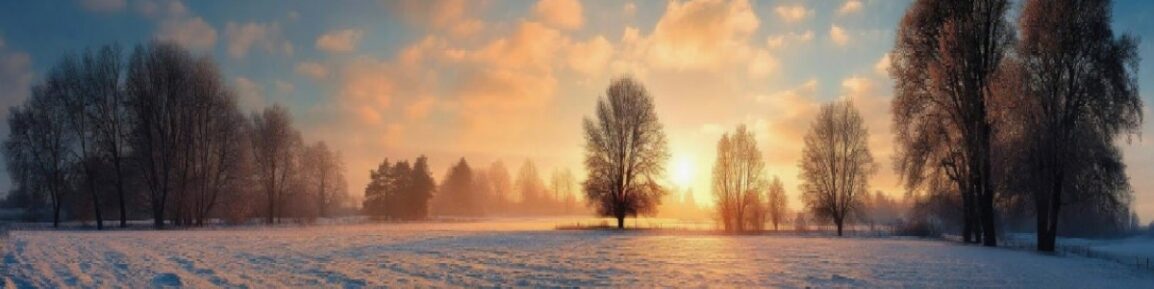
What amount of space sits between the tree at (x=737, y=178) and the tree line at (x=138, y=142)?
43100 mm

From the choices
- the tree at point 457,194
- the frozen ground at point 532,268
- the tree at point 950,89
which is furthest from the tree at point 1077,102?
the tree at point 457,194

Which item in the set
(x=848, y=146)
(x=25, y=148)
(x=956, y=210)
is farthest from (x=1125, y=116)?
(x=25, y=148)

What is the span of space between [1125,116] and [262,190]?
207ft

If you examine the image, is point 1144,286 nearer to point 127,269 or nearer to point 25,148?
point 127,269

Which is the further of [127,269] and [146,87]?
[146,87]

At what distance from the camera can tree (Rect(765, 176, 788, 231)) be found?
56.8 meters

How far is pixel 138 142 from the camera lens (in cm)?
4519

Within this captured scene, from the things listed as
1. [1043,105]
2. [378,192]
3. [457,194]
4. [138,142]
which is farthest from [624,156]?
[457,194]

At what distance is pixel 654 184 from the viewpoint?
45156 mm

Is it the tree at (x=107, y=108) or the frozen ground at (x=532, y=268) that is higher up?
the tree at (x=107, y=108)

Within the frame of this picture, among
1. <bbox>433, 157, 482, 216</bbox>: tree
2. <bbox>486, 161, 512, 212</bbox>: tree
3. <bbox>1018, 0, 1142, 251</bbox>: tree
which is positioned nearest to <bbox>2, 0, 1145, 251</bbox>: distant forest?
<bbox>1018, 0, 1142, 251</bbox>: tree

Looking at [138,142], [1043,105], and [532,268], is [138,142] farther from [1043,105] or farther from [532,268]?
[1043,105]

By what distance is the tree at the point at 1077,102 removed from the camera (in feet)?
75.3

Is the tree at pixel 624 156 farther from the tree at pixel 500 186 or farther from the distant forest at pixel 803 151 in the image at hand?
the tree at pixel 500 186
